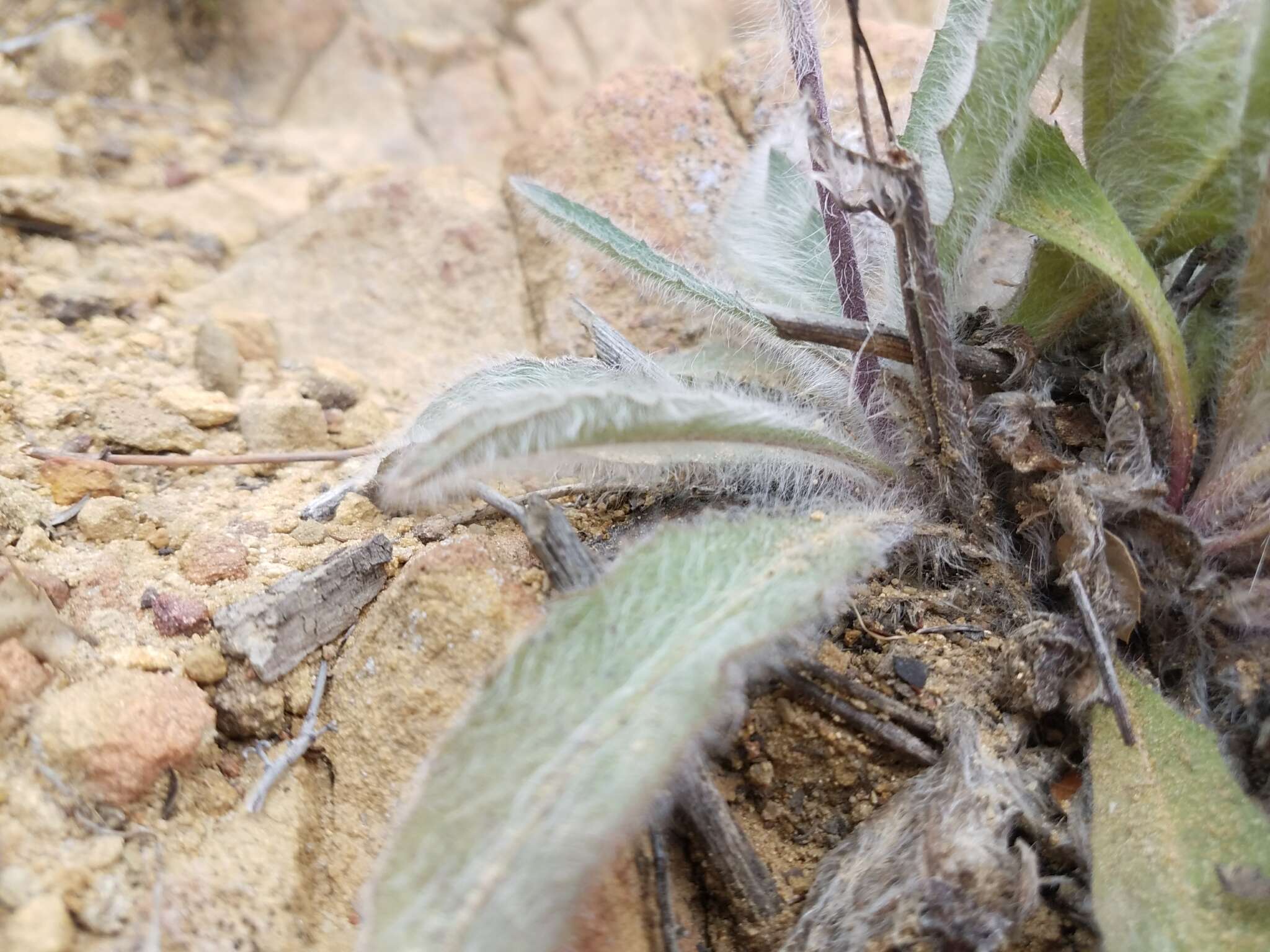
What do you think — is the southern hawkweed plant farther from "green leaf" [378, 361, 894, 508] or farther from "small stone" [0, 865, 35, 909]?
"small stone" [0, 865, 35, 909]

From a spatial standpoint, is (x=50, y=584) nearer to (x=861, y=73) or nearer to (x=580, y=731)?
(x=580, y=731)

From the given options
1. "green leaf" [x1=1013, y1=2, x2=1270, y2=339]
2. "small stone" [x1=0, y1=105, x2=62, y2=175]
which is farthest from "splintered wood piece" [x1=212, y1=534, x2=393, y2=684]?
"small stone" [x1=0, y1=105, x2=62, y2=175]

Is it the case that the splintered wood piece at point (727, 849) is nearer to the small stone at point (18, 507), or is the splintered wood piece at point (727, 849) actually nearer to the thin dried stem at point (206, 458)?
the thin dried stem at point (206, 458)

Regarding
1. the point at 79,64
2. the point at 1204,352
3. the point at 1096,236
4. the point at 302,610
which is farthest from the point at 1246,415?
the point at 79,64

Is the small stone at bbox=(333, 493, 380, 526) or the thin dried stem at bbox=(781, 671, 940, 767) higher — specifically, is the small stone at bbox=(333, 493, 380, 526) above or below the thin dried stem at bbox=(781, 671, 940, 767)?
above

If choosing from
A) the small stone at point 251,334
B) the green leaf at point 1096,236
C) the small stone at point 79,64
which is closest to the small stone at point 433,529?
the small stone at point 251,334

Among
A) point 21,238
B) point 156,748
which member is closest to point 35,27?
point 21,238

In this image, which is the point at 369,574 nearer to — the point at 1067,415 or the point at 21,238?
the point at 1067,415
